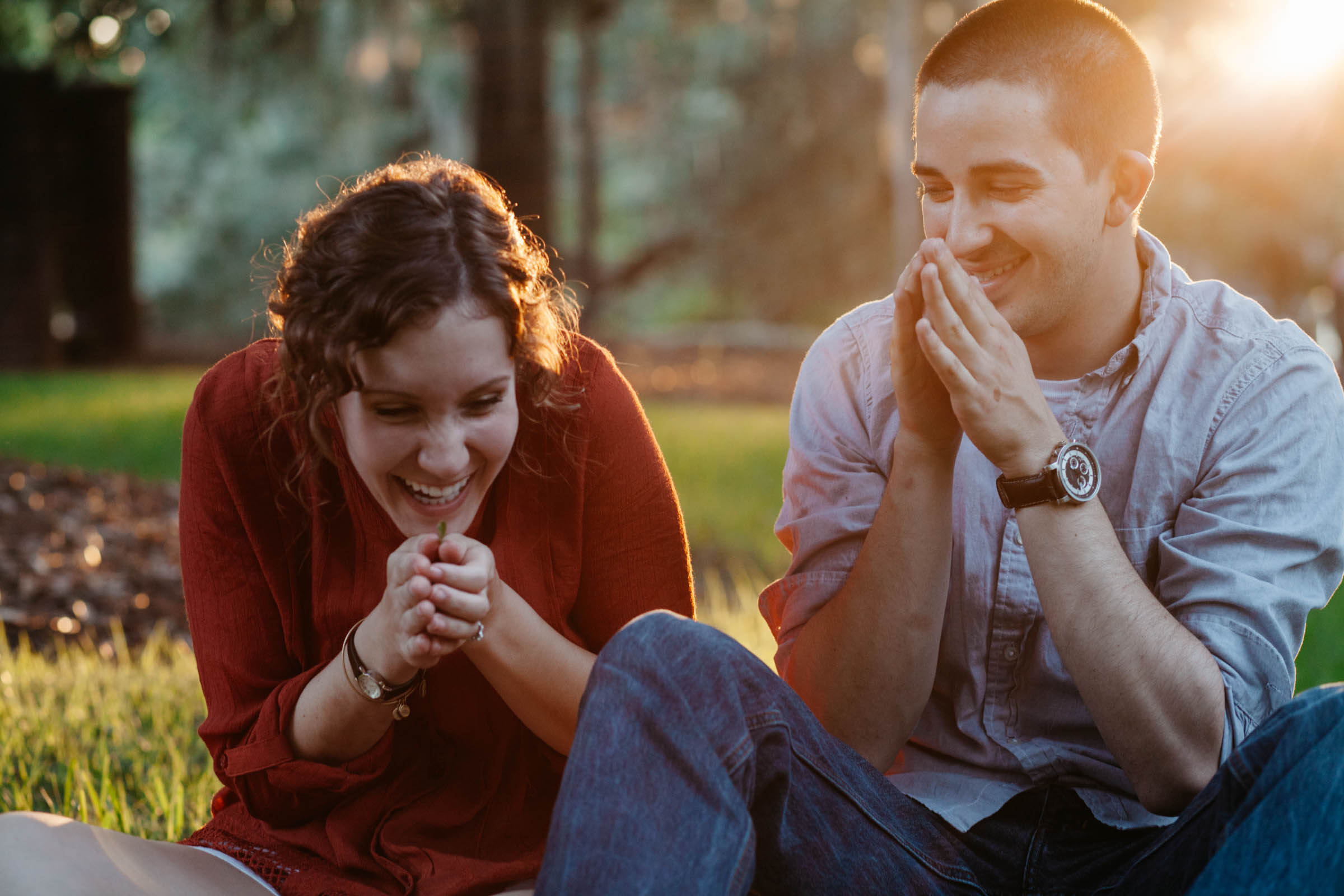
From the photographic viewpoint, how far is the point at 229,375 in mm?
2240

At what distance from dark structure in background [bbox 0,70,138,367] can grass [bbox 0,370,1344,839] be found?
3.56 meters

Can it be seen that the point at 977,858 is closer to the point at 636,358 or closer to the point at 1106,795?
the point at 1106,795

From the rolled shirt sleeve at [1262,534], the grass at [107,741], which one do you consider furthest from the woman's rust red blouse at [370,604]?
the rolled shirt sleeve at [1262,534]

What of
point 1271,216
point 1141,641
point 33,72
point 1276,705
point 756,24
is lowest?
point 1276,705

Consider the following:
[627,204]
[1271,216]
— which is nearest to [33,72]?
[1271,216]

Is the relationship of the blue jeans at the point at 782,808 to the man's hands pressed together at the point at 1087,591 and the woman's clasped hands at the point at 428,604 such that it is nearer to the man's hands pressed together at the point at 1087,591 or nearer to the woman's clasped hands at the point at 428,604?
Result: the man's hands pressed together at the point at 1087,591

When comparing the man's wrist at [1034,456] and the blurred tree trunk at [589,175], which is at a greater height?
the blurred tree trunk at [589,175]

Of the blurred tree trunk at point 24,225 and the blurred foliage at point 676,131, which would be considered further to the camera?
the blurred tree trunk at point 24,225

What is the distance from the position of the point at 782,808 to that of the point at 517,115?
27.7ft

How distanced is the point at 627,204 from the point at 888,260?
51.8 ft

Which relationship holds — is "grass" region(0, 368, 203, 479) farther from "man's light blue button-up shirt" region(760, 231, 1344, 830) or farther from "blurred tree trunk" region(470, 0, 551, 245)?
"man's light blue button-up shirt" region(760, 231, 1344, 830)

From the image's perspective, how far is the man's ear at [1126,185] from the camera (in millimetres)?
2406

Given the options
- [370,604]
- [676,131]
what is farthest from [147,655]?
[676,131]

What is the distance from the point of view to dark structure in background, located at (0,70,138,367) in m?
13.2
